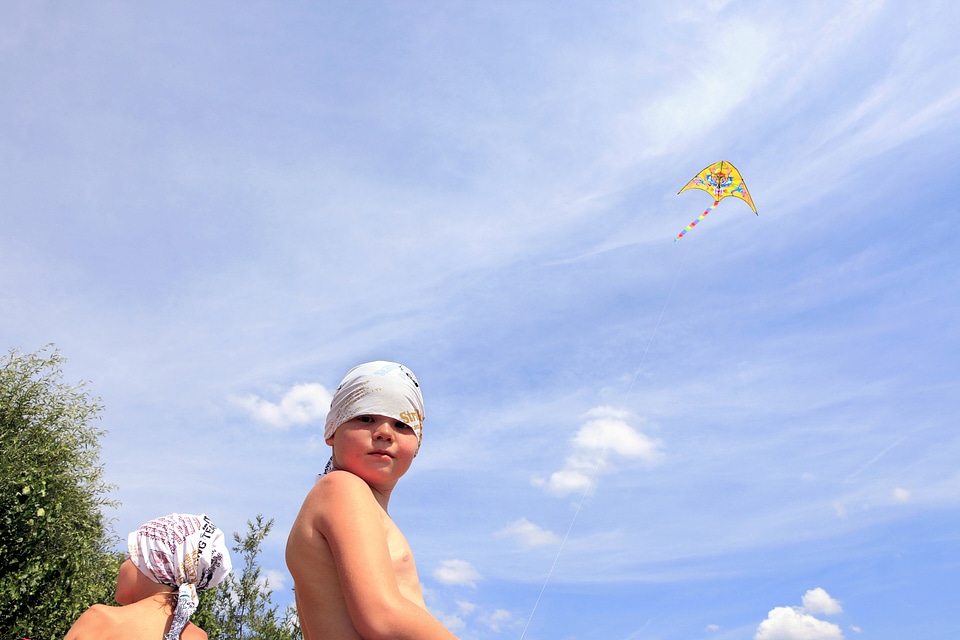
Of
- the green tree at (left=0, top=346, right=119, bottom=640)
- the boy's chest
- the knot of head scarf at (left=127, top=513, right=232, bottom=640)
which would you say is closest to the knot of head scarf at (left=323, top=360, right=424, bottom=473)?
the boy's chest

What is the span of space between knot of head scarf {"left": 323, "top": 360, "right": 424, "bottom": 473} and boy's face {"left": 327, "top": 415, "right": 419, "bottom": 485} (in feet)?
0.12

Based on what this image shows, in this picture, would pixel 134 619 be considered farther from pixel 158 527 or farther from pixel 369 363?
pixel 369 363

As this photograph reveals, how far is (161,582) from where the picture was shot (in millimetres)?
4410

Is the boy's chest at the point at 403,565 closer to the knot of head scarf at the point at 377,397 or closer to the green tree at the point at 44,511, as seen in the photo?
the knot of head scarf at the point at 377,397

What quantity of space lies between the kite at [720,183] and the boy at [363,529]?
24410 millimetres

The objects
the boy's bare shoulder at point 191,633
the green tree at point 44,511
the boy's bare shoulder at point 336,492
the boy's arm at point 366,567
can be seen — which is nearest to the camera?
the boy's arm at point 366,567

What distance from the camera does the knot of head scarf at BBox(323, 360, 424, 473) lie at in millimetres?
2887

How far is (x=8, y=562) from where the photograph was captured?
663 inches

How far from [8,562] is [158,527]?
1532 cm

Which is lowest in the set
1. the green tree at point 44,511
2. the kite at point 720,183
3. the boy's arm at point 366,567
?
the boy's arm at point 366,567

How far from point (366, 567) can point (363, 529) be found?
133 mm

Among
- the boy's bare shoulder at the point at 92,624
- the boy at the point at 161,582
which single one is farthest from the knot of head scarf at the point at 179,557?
the boy's bare shoulder at the point at 92,624

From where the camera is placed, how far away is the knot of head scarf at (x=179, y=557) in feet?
14.4

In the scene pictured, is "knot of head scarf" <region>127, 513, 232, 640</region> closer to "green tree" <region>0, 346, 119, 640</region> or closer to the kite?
"green tree" <region>0, 346, 119, 640</region>
